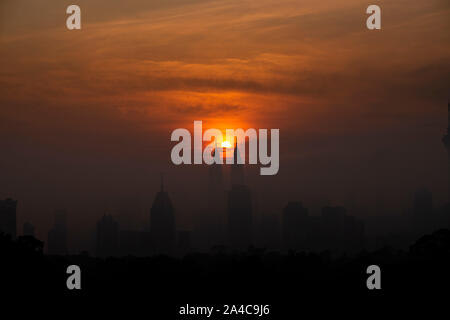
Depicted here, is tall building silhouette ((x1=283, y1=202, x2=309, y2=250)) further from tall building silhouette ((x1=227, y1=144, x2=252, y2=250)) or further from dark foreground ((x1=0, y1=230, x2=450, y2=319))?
dark foreground ((x1=0, y1=230, x2=450, y2=319))

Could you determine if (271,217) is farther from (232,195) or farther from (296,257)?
(296,257)

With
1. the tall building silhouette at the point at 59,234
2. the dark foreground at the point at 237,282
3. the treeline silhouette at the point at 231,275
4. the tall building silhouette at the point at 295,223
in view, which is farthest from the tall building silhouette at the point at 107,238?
the dark foreground at the point at 237,282

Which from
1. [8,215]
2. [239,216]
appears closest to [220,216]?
[239,216]

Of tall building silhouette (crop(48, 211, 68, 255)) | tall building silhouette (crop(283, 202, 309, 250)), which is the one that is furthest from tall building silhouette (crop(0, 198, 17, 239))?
tall building silhouette (crop(283, 202, 309, 250))

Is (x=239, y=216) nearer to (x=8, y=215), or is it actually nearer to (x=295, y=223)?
(x=295, y=223)

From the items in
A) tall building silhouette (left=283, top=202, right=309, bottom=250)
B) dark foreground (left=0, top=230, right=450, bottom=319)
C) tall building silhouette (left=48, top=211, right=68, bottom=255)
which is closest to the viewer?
dark foreground (left=0, top=230, right=450, bottom=319)

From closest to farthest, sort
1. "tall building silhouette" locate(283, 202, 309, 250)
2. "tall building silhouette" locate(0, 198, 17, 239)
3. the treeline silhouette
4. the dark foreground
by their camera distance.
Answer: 1. the dark foreground
2. the treeline silhouette
3. "tall building silhouette" locate(0, 198, 17, 239)
4. "tall building silhouette" locate(283, 202, 309, 250)

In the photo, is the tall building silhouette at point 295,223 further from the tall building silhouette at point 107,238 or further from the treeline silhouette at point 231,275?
the treeline silhouette at point 231,275
